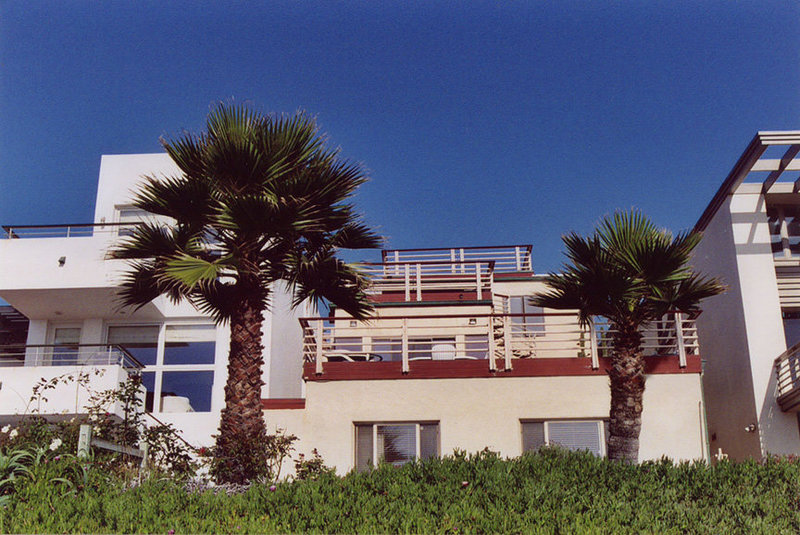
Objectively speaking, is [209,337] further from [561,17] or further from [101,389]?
[561,17]

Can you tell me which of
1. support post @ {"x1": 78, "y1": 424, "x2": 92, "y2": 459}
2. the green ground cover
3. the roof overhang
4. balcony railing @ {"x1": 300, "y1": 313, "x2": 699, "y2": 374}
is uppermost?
the roof overhang

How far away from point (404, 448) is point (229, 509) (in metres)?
7.20

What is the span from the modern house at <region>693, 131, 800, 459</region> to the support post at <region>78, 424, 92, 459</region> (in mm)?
13749

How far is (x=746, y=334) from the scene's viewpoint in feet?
62.2

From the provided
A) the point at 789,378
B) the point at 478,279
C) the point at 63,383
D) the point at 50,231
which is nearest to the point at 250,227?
the point at 63,383

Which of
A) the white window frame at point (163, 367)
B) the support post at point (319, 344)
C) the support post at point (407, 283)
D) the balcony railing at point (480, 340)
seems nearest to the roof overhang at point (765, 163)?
the balcony railing at point (480, 340)

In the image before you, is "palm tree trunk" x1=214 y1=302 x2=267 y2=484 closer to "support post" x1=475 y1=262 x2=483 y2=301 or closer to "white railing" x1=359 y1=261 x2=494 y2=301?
"white railing" x1=359 y1=261 x2=494 y2=301

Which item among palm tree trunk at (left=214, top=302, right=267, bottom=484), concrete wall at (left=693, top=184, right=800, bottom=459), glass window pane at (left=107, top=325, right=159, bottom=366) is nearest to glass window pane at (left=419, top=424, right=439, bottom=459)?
palm tree trunk at (left=214, top=302, right=267, bottom=484)

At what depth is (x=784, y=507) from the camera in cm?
965

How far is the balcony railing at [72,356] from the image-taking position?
64.0 feet

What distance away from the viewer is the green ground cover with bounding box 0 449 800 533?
9023 mm

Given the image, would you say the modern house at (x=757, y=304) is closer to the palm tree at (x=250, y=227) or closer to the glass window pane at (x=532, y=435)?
the glass window pane at (x=532, y=435)

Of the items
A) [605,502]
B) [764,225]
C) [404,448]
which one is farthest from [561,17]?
[764,225]

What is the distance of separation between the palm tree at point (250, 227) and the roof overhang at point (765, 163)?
9447 millimetres
